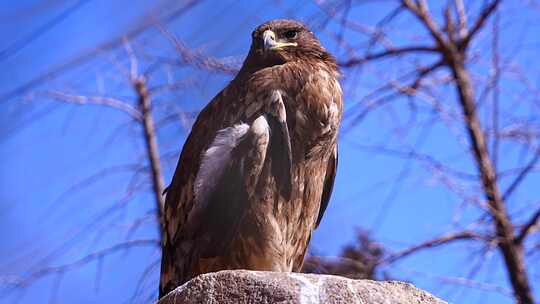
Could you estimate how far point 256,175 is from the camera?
4395mm

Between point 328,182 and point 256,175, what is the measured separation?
2.58ft

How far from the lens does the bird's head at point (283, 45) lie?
4.86 m

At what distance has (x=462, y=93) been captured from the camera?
20.2ft

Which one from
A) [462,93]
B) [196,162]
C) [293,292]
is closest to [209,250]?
[196,162]

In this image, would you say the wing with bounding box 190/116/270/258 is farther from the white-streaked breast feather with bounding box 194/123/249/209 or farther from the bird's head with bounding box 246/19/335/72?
the bird's head with bounding box 246/19/335/72

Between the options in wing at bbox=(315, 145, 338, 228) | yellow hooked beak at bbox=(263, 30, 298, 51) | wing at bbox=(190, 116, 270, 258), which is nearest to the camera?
wing at bbox=(190, 116, 270, 258)

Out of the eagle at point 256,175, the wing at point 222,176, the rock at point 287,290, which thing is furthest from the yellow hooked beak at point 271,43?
the rock at point 287,290

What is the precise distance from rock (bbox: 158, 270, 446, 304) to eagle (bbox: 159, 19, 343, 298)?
51.9 inches

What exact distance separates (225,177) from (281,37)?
3.14 ft

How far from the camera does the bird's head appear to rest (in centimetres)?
486

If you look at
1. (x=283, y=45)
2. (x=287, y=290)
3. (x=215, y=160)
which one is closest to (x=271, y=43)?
(x=283, y=45)

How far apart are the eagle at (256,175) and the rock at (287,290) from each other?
1318 mm

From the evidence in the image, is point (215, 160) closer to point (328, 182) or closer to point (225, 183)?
point (225, 183)

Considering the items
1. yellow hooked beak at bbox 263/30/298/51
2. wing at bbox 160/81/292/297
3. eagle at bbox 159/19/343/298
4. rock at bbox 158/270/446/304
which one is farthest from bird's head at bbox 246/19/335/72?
rock at bbox 158/270/446/304
